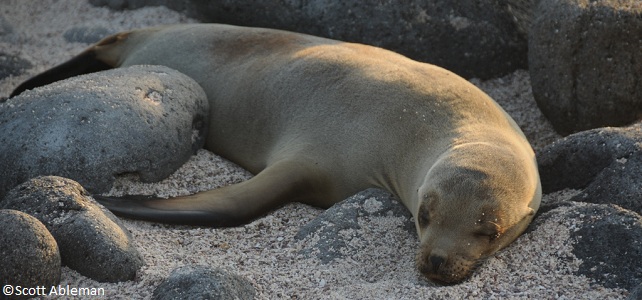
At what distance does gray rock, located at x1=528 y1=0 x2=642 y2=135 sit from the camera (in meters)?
5.76

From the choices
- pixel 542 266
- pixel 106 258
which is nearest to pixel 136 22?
pixel 106 258

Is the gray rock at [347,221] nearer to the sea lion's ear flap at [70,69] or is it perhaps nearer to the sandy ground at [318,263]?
the sandy ground at [318,263]

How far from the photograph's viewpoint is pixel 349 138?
17.5 feet

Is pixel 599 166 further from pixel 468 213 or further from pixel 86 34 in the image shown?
pixel 86 34

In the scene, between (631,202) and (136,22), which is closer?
(631,202)

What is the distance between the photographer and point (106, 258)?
13.4 feet

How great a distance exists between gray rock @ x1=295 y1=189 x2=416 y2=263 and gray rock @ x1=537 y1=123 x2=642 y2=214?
872mm

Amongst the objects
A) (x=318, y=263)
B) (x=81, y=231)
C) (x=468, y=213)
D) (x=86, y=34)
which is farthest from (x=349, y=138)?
(x=86, y=34)

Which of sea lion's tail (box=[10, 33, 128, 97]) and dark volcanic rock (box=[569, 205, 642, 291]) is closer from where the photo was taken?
dark volcanic rock (box=[569, 205, 642, 291])

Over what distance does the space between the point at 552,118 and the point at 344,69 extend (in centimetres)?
140

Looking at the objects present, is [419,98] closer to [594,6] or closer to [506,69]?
[594,6]

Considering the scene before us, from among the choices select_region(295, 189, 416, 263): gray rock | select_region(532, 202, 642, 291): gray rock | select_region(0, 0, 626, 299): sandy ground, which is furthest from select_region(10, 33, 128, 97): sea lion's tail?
select_region(532, 202, 642, 291): gray rock

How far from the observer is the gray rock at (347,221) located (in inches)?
178

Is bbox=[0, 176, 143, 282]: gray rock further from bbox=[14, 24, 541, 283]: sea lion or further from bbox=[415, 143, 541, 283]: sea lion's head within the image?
bbox=[415, 143, 541, 283]: sea lion's head
